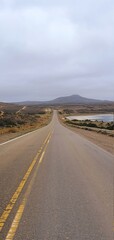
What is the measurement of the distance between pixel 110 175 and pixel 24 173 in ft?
9.24

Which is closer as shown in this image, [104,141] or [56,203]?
[56,203]

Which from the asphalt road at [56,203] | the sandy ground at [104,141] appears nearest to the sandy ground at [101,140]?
the sandy ground at [104,141]

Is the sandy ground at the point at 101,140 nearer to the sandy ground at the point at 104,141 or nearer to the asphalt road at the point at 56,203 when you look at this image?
the sandy ground at the point at 104,141

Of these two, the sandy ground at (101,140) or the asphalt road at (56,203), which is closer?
the asphalt road at (56,203)

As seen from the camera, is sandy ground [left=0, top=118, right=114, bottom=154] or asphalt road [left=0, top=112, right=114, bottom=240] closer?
asphalt road [left=0, top=112, right=114, bottom=240]

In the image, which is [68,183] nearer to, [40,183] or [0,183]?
[40,183]

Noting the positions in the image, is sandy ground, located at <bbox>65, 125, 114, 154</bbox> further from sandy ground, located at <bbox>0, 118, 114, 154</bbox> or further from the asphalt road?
the asphalt road

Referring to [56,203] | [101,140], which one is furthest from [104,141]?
[56,203]

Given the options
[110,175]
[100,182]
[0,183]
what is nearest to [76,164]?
[110,175]

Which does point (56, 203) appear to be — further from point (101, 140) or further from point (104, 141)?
point (101, 140)

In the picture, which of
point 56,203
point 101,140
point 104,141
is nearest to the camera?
point 56,203

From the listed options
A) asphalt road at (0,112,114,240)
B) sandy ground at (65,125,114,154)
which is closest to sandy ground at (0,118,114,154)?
sandy ground at (65,125,114,154)

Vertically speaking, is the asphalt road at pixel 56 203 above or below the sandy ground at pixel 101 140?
above

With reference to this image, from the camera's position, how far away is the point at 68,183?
9125mm
